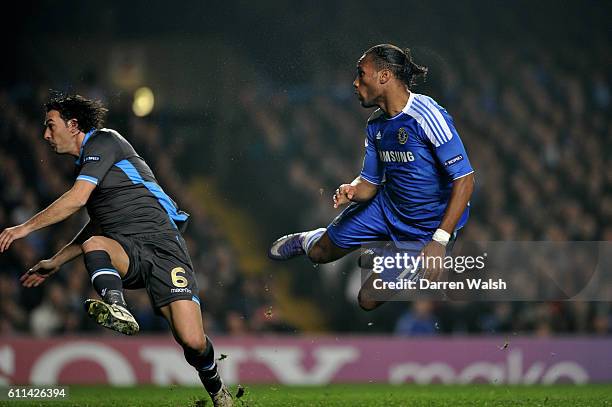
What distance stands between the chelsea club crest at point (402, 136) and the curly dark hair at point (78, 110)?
7.72ft

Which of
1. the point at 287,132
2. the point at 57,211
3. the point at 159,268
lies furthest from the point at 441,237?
→ the point at 287,132

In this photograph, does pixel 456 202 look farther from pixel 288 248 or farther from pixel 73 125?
pixel 73 125

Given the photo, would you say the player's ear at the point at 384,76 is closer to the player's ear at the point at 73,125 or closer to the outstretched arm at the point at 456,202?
the outstretched arm at the point at 456,202

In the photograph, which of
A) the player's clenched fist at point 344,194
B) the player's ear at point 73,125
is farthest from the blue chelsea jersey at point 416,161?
the player's ear at point 73,125

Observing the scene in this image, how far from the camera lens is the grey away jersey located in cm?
707

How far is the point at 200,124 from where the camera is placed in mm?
14492

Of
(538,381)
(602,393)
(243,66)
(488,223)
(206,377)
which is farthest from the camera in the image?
(243,66)

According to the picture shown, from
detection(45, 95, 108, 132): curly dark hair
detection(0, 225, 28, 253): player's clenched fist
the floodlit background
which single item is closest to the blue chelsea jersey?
detection(45, 95, 108, 132): curly dark hair

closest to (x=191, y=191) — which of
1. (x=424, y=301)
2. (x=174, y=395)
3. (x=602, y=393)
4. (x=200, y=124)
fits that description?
(x=200, y=124)

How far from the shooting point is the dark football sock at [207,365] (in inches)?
280

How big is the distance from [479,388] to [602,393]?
185 centimetres

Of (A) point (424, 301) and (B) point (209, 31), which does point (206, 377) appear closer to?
(A) point (424, 301)

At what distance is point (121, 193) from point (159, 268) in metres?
0.65

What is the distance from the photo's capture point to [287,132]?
586 inches
